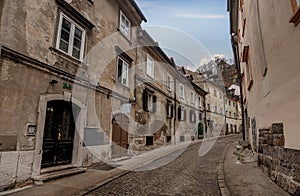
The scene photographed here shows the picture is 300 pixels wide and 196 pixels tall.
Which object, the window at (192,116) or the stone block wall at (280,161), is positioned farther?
the window at (192,116)

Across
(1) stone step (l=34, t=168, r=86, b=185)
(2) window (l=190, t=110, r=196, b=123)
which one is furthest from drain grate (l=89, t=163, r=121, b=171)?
(2) window (l=190, t=110, r=196, b=123)

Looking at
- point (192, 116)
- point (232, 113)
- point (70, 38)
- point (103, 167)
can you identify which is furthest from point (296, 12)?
point (232, 113)

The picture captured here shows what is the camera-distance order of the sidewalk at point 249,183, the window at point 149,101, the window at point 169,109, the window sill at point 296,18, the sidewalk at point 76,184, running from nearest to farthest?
the window sill at point 296,18 < the sidewalk at point 249,183 < the sidewalk at point 76,184 < the window at point 149,101 < the window at point 169,109

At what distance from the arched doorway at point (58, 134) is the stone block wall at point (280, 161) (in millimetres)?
6602

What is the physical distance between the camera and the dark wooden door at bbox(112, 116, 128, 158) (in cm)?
975

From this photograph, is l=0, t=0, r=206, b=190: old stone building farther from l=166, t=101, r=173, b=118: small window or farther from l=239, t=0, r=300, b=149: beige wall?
l=239, t=0, r=300, b=149: beige wall

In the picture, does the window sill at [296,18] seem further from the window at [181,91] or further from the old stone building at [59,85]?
the window at [181,91]

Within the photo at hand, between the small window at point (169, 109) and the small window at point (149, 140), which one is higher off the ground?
the small window at point (169, 109)

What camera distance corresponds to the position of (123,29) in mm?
11266

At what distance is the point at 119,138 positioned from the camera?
33.3 feet

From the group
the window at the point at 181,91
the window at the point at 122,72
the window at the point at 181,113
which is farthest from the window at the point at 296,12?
the window at the point at 181,91

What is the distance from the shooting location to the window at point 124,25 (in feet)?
36.1

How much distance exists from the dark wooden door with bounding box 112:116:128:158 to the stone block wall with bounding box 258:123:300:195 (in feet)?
21.0

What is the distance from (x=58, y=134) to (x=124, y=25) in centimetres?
728
